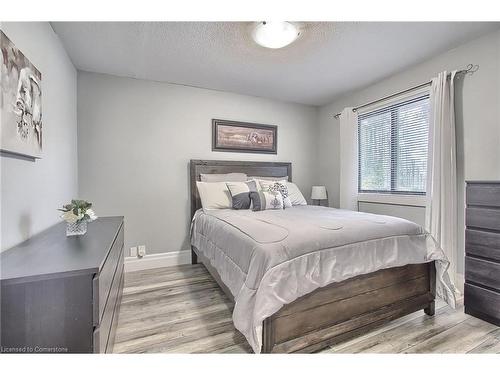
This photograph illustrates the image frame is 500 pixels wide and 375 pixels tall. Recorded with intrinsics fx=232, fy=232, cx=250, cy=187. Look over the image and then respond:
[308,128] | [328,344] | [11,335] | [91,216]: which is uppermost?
[308,128]

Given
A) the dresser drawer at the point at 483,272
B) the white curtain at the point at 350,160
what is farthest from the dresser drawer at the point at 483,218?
the white curtain at the point at 350,160

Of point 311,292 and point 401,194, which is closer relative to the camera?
point 311,292

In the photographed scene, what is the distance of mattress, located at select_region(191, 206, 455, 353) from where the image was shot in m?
1.29

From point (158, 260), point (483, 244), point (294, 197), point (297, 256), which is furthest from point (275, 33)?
point (158, 260)

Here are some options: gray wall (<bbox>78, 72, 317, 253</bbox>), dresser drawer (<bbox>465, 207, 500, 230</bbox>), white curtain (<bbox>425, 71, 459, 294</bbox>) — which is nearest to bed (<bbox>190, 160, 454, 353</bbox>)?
dresser drawer (<bbox>465, 207, 500, 230</bbox>)

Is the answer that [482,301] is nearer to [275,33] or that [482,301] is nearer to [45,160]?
[275,33]

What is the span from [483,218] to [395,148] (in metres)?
1.34

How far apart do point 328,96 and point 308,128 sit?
2.01 feet

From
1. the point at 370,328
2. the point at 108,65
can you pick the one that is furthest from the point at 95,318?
the point at 108,65

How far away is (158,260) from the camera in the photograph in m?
2.94

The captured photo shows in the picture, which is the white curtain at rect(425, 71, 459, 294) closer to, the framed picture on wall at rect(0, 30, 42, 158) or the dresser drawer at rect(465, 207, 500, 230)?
the dresser drawer at rect(465, 207, 500, 230)
